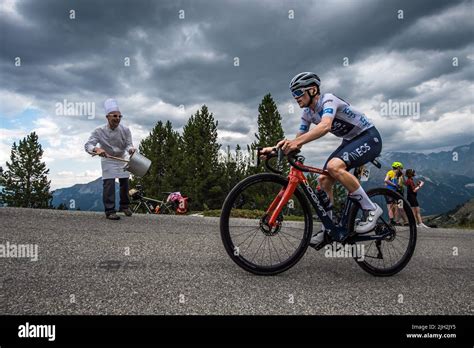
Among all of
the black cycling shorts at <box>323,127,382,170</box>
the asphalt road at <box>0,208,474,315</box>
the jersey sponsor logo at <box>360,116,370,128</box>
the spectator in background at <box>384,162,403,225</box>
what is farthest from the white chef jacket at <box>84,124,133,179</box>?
the spectator in background at <box>384,162,403,225</box>

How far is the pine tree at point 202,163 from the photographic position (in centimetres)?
4228

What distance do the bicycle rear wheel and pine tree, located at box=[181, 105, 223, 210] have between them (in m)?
37.4

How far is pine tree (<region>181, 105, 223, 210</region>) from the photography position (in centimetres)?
4228

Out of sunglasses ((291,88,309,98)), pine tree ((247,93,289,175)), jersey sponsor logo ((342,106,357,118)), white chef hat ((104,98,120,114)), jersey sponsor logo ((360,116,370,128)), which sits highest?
pine tree ((247,93,289,175))

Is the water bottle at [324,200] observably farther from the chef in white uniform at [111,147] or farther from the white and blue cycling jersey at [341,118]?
the chef in white uniform at [111,147]

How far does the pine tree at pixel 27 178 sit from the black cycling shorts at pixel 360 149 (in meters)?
51.3

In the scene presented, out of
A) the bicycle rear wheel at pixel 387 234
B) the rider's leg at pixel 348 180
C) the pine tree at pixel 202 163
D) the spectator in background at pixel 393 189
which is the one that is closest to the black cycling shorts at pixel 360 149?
the rider's leg at pixel 348 180

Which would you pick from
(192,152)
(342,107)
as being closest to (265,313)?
(342,107)

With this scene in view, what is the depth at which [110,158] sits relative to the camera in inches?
284

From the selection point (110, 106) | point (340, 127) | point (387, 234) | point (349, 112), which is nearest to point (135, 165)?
point (110, 106)

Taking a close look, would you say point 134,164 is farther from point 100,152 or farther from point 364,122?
point 364,122

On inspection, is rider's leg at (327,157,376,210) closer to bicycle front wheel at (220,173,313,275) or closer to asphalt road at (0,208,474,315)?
bicycle front wheel at (220,173,313,275)
